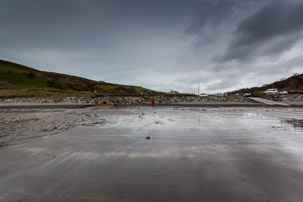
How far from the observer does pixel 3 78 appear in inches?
2228

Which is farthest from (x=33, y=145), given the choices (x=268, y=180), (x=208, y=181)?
(x=268, y=180)

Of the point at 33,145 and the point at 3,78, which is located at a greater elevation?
the point at 3,78

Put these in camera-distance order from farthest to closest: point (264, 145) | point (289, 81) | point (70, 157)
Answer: point (289, 81), point (264, 145), point (70, 157)

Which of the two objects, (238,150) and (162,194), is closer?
(162,194)

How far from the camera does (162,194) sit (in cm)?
222

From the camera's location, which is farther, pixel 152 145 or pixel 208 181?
pixel 152 145

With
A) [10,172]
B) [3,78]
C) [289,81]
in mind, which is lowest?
[10,172]

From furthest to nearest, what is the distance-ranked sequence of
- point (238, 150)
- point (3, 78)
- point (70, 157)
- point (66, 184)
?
point (3, 78) → point (238, 150) → point (70, 157) → point (66, 184)

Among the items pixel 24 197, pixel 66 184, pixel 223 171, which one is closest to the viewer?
pixel 24 197

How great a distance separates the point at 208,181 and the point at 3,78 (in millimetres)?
79072

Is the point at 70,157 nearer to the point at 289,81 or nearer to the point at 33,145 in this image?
the point at 33,145

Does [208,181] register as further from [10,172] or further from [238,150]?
[10,172]

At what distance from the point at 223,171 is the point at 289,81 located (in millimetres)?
146873

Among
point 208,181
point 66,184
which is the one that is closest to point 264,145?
point 208,181
